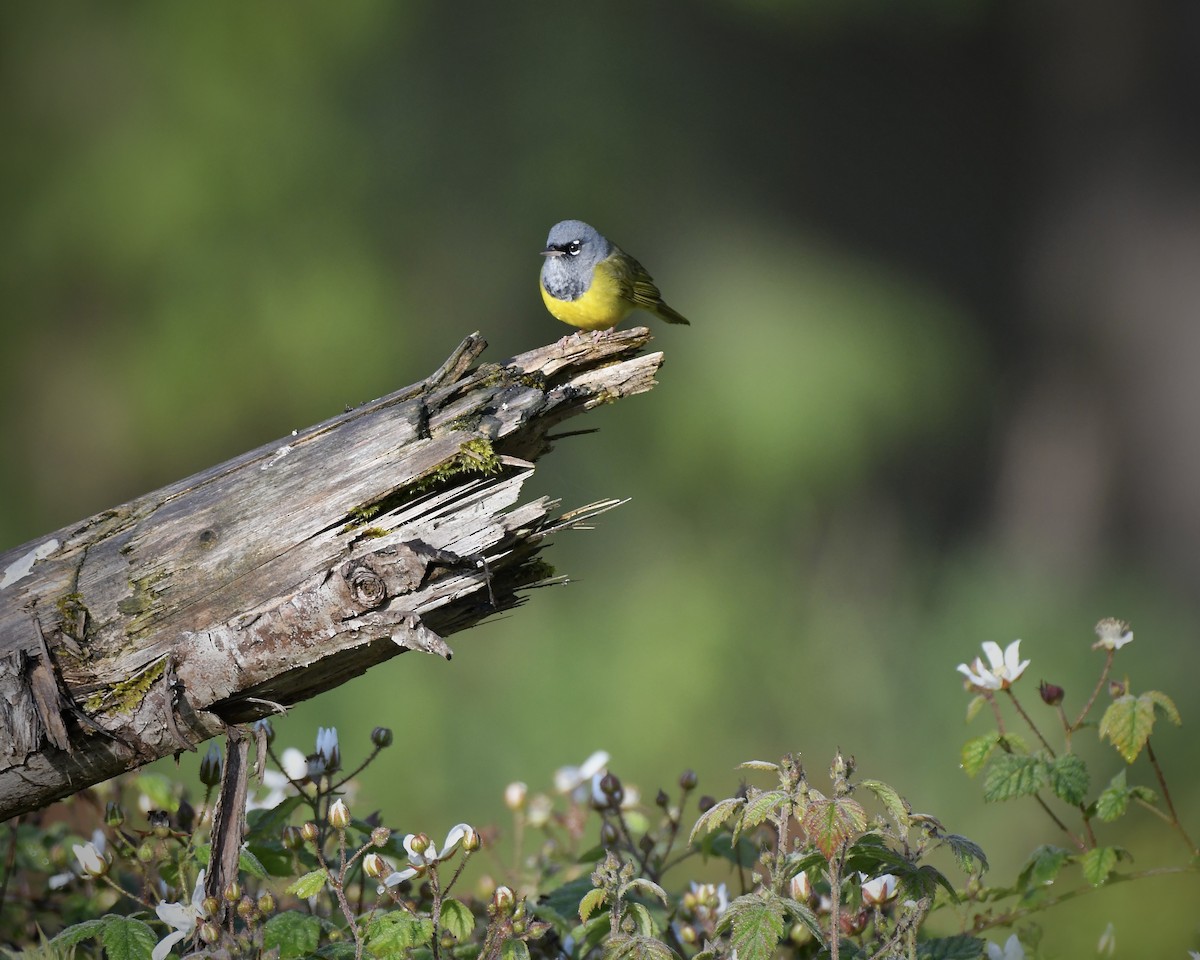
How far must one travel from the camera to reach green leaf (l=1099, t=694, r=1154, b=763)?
1.64 m

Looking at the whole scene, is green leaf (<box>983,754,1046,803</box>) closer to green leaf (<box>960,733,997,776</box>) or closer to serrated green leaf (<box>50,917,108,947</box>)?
green leaf (<box>960,733,997,776</box>)

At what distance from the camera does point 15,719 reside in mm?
1648

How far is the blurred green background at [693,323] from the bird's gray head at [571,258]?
8.67 ft

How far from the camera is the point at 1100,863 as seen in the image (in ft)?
5.44

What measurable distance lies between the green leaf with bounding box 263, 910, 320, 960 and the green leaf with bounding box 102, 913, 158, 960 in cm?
14

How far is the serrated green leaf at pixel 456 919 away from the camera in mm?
1406

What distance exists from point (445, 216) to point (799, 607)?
3063 mm

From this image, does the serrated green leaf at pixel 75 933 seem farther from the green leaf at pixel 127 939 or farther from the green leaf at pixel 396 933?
the green leaf at pixel 396 933

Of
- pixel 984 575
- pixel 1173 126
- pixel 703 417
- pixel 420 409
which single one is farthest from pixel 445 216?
pixel 420 409

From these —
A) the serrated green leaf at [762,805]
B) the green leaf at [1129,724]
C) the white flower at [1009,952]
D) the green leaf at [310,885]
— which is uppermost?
the green leaf at [310,885]

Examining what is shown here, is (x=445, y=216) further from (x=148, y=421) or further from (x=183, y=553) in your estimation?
(x=183, y=553)

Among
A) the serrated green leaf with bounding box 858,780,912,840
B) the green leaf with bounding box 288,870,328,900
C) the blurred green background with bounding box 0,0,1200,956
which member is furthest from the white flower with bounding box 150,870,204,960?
the blurred green background with bounding box 0,0,1200,956

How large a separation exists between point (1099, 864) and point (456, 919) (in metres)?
0.92

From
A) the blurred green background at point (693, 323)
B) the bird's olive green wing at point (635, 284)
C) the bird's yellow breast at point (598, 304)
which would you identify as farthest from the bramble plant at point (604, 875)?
the blurred green background at point (693, 323)
